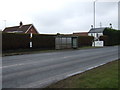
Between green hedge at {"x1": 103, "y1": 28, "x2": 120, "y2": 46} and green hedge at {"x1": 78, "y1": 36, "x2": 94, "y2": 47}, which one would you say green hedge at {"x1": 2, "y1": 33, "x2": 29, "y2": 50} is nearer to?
green hedge at {"x1": 78, "y1": 36, "x2": 94, "y2": 47}

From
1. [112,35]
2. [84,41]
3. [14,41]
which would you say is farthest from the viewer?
[112,35]

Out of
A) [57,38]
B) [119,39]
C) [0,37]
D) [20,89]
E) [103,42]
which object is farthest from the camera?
[119,39]

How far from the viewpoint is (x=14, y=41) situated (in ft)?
74.1

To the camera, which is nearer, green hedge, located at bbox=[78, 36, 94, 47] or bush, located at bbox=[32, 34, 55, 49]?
bush, located at bbox=[32, 34, 55, 49]

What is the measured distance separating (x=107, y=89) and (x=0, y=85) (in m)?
3.90

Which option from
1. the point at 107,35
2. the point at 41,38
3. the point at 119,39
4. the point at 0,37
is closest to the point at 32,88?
the point at 0,37

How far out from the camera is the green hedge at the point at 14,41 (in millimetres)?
21355

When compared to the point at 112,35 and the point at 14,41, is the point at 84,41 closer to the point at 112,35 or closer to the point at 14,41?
the point at 112,35

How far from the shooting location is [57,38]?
2928 cm

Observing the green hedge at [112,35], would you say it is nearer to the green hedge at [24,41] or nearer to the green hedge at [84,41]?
the green hedge at [84,41]

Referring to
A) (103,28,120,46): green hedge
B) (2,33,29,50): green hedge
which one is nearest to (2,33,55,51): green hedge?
(2,33,29,50): green hedge

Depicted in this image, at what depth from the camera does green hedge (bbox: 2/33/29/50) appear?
841 inches

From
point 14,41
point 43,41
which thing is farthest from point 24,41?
point 43,41

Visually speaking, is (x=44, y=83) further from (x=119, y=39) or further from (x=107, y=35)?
(x=119, y=39)
